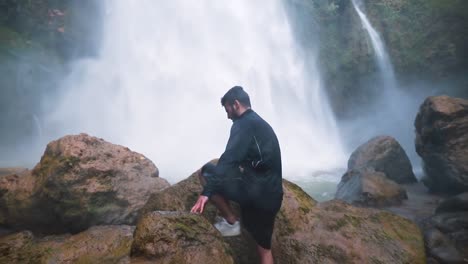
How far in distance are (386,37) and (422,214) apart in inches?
721

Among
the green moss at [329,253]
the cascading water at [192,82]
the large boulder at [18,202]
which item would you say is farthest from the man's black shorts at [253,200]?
the cascading water at [192,82]

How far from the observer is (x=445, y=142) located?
30.1 ft

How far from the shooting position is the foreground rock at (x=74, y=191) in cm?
485

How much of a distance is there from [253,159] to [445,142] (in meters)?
9.04

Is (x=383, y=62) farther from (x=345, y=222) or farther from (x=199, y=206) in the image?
(x=199, y=206)

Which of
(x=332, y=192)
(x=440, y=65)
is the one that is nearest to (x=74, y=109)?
(x=332, y=192)

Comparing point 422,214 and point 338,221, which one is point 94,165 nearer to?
point 338,221

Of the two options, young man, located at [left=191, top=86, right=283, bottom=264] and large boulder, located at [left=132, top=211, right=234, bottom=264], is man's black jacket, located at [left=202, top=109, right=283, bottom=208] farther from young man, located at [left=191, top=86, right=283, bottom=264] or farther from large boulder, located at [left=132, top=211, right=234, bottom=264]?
large boulder, located at [left=132, top=211, right=234, bottom=264]

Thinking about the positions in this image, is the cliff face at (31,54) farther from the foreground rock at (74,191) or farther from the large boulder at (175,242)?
the large boulder at (175,242)

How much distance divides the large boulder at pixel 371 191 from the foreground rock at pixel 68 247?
7.07m

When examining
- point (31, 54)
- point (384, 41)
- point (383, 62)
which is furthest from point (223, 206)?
point (31, 54)

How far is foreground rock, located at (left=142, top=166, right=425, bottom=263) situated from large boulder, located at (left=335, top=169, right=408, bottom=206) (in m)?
4.59

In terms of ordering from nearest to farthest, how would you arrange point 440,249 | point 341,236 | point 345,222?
point 341,236 < point 345,222 < point 440,249

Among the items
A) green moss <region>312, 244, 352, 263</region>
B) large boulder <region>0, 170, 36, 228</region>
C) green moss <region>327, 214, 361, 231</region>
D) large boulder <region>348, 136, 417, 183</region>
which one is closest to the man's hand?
green moss <region>312, 244, 352, 263</region>
